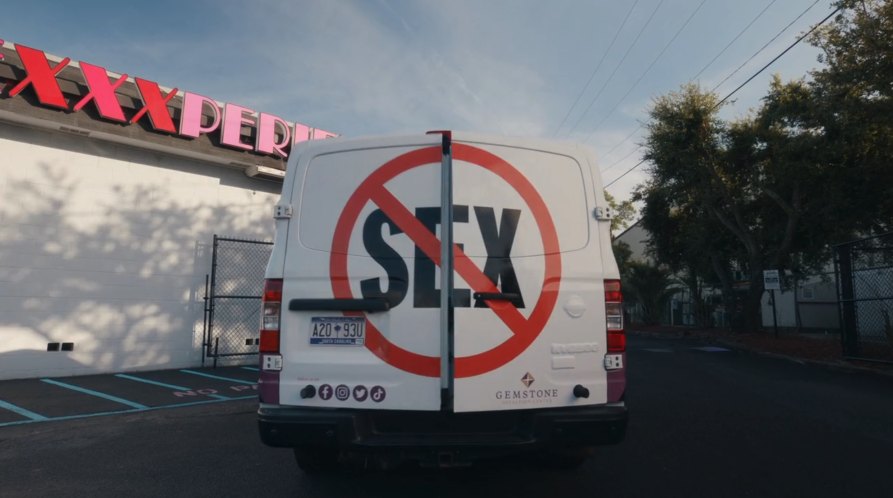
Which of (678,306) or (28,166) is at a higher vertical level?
(28,166)

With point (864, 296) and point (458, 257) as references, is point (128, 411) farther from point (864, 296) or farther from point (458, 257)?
point (864, 296)

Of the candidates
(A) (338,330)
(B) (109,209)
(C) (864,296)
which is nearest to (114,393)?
(B) (109,209)

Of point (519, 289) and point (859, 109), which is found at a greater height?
point (859, 109)

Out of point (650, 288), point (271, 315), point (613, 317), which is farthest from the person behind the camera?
point (650, 288)

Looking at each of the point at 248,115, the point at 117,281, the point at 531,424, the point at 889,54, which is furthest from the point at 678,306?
the point at 531,424

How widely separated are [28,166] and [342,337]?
361 inches

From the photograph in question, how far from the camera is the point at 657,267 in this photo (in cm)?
2720

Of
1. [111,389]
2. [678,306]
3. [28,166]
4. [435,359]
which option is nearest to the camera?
[435,359]

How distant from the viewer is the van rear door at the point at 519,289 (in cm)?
320

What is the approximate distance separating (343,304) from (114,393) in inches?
268

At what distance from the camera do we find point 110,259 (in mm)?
10281

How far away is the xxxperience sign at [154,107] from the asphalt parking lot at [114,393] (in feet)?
15.0

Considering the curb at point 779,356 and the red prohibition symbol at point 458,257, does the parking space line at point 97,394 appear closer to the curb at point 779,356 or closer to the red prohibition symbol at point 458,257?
the red prohibition symbol at point 458,257

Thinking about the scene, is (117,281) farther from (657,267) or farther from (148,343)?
(657,267)
